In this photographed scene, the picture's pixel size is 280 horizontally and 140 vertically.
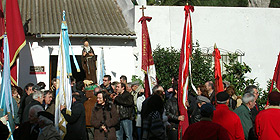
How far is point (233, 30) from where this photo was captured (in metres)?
17.8

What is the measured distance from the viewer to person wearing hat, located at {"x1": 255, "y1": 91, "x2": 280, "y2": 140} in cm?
753

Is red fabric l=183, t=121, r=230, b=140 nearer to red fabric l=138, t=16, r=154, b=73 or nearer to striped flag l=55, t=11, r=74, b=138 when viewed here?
striped flag l=55, t=11, r=74, b=138

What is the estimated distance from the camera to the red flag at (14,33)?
12680mm

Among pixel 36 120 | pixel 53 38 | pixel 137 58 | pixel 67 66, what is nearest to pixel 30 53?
pixel 53 38

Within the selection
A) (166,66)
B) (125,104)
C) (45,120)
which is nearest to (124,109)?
(125,104)

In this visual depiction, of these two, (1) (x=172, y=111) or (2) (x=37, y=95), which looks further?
(1) (x=172, y=111)

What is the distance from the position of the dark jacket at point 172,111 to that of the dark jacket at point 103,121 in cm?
141

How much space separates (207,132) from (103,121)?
4.63 meters

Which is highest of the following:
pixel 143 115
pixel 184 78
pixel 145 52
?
pixel 145 52

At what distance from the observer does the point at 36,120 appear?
7.95 m

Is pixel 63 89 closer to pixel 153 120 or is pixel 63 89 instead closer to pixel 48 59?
pixel 153 120

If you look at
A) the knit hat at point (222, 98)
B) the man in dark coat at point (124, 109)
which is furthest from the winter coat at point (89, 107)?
the knit hat at point (222, 98)

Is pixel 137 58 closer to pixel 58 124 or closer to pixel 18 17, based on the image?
pixel 18 17

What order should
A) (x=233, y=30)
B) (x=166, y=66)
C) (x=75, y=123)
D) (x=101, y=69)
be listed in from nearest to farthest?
1. (x=75, y=123)
2. (x=101, y=69)
3. (x=166, y=66)
4. (x=233, y=30)
